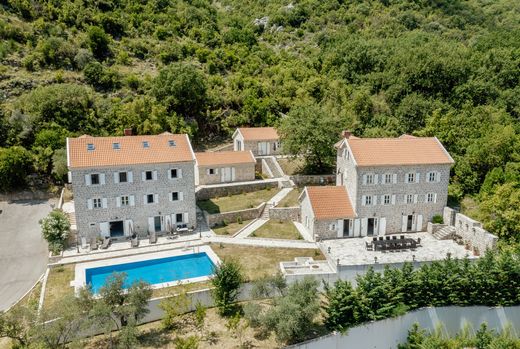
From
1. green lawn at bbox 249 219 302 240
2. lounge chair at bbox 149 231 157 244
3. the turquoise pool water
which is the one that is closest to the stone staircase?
green lawn at bbox 249 219 302 240

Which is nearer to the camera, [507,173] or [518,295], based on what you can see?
[518,295]

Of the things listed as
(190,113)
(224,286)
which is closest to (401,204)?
(224,286)

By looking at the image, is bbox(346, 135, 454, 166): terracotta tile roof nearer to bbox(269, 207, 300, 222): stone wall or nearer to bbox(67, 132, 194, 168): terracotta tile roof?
bbox(269, 207, 300, 222): stone wall

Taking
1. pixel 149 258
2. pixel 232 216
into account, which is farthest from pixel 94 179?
pixel 232 216

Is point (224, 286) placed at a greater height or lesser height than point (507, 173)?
lesser

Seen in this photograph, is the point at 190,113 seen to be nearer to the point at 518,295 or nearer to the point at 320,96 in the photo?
the point at 320,96

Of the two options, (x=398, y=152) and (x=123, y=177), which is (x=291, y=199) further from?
(x=123, y=177)
